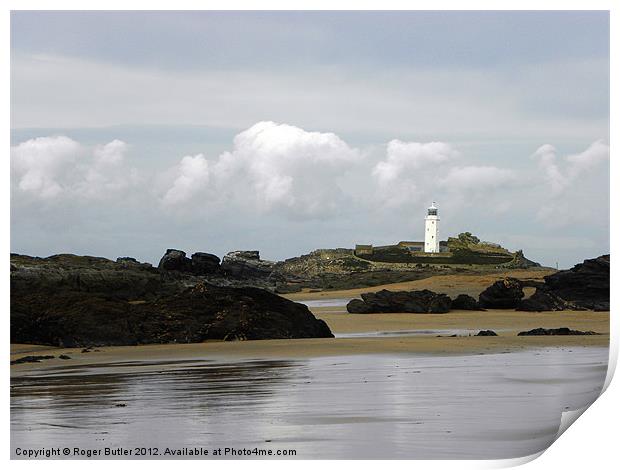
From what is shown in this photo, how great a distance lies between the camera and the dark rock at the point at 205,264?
39.2 ft

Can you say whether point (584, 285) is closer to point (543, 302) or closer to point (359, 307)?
point (543, 302)

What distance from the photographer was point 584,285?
39.6 feet

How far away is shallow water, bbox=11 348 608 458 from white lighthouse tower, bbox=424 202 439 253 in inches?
70.8

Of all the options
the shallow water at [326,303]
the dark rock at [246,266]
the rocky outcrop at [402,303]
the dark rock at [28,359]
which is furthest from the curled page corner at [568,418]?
the shallow water at [326,303]

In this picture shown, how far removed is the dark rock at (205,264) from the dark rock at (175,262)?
181 mm

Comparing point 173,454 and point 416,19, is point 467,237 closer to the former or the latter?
point 416,19

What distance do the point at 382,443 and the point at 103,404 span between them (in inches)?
76.8

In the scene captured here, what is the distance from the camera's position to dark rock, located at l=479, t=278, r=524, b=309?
13781mm

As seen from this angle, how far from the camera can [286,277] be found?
14.1 metres

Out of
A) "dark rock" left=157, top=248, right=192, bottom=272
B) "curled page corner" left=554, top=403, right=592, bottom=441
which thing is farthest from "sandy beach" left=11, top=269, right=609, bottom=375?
"curled page corner" left=554, top=403, right=592, bottom=441

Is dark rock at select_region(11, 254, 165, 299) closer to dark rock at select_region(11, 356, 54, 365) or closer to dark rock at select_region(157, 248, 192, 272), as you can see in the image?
dark rock at select_region(157, 248, 192, 272)

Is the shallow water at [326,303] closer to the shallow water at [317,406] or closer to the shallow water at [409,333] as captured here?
the shallow water at [409,333]
